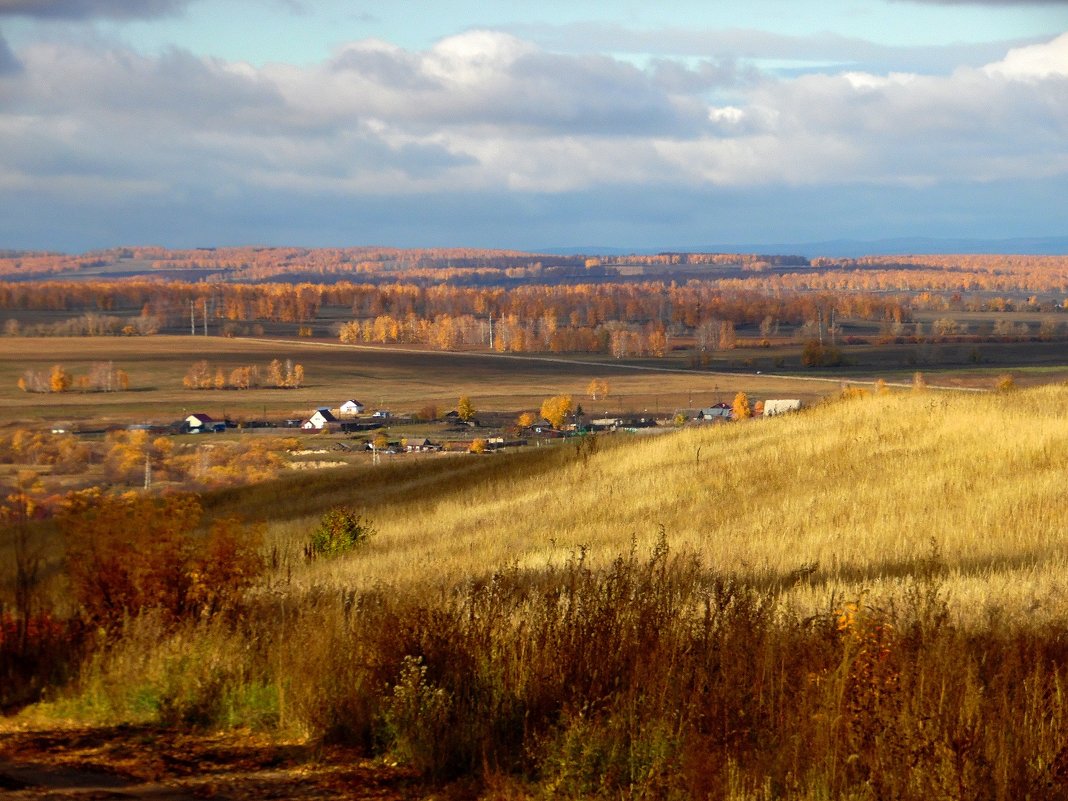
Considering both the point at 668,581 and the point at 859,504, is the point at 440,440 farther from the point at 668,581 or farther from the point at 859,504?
the point at 668,581

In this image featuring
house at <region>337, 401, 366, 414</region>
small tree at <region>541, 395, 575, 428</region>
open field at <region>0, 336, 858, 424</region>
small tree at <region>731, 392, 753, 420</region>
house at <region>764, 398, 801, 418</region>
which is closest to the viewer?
house at <region>764, 398, 801, 418</region>

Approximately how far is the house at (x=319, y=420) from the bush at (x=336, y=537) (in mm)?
57683

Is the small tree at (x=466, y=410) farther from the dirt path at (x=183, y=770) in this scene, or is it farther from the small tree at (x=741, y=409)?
the dirt path at (x=183, y=770)

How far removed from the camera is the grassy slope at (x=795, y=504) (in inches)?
436

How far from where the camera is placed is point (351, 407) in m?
84.8

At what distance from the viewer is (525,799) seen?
5020mm

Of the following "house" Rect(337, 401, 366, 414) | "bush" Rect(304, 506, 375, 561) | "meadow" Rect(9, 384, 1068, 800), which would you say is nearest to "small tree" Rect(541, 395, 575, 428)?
"house" Rect(337, 401, 366, 414)

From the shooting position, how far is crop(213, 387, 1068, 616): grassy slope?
1108 centimetres

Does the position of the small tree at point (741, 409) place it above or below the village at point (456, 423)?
above

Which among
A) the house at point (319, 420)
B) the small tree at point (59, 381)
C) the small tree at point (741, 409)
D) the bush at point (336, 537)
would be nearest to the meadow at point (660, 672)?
the bush at point (336, 537)

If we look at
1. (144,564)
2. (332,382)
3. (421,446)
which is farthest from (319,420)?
(144,564)

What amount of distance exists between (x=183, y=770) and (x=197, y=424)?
69.5m

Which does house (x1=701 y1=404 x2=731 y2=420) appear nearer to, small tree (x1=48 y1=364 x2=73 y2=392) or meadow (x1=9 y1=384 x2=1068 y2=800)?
meadow (x1=9 y1=384 x2=1068 y2=800)

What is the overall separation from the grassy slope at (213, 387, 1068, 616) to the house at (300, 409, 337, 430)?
1936 inches
